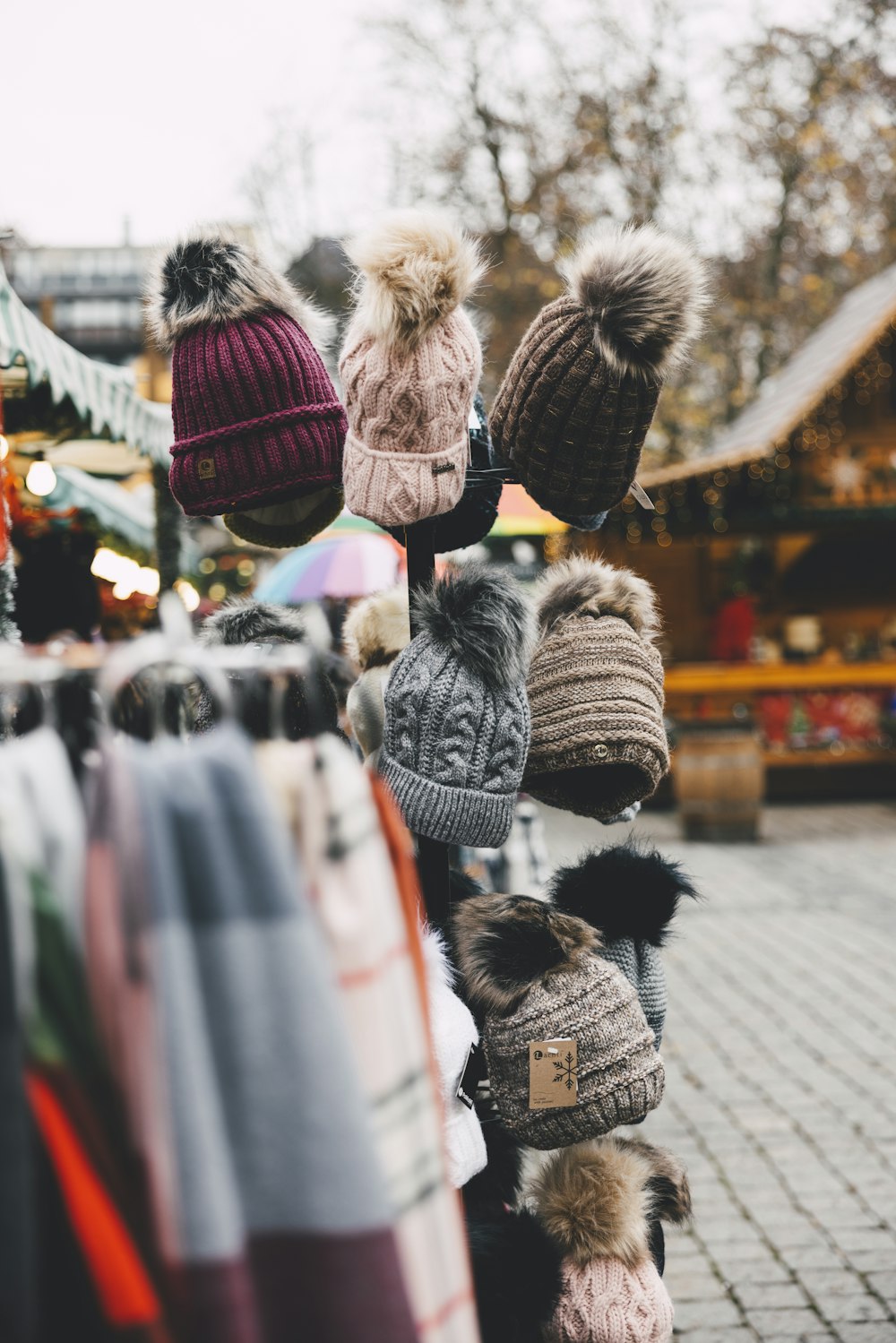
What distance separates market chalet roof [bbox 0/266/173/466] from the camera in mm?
3834

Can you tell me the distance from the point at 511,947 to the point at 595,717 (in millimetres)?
423

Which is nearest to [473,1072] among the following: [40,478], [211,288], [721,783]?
[211,288]

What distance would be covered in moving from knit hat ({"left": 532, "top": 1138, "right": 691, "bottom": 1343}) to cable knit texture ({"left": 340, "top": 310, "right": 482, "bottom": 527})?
1.24 meters

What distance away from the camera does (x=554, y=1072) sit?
1.94 meters

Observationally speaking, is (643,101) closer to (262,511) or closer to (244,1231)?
(262,511)

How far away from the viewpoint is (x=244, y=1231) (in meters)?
1.01

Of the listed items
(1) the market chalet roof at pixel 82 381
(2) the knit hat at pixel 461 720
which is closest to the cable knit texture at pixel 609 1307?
(2) the knit hat at pixel 461 720

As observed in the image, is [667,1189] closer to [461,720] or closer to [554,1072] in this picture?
[554,1072]

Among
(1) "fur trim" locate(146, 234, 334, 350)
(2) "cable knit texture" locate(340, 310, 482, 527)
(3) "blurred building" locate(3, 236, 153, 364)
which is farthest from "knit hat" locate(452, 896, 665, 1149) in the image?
(3) "blurred building" locate(3, 236, 153, 364)

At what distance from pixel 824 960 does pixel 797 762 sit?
5.33m

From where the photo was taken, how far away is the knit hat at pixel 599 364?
6.53 ft

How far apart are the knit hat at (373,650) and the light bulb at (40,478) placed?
3.94m

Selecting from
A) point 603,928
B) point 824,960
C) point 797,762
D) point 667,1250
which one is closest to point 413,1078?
point 603,928

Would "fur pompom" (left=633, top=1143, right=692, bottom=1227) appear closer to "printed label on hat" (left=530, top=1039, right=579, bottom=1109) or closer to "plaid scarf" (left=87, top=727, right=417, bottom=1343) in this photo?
"printed label on hat" (left=530, top=1039, right=579, bottom=1109)
